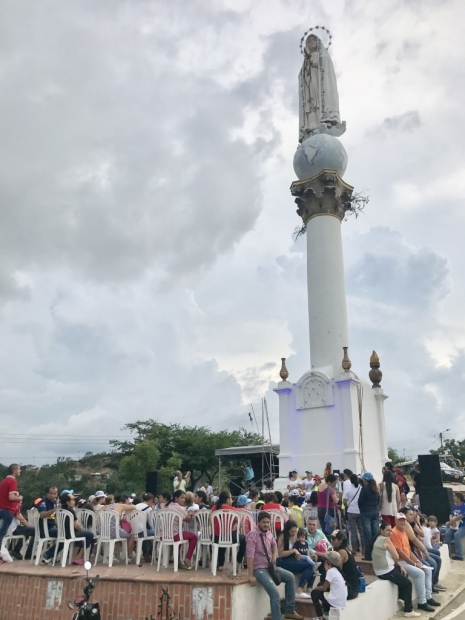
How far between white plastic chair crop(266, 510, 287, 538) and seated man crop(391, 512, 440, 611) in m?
1.89

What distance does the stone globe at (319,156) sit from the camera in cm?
2169

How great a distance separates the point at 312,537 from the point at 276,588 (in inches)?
77.5

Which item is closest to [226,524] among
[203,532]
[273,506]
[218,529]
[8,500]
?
[218,529]

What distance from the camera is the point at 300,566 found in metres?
7.42

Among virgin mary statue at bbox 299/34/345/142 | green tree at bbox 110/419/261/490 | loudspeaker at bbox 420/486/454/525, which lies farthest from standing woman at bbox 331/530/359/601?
green tree at bbox 110/419/261/490

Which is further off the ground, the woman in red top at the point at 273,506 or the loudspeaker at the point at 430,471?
the loudspeaker at the point at 430,471

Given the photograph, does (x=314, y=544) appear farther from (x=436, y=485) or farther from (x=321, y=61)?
(x=321, y=61)

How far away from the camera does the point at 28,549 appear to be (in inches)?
369

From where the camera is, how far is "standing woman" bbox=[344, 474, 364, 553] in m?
9.75

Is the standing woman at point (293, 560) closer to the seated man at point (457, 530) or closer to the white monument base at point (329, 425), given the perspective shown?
the seated man at point (457, 530)

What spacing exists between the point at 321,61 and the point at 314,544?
22.1 metres

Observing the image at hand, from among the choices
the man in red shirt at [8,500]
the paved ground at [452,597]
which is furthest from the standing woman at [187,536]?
the paved ground at [452,597]

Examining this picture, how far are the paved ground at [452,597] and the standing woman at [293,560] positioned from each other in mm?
1544

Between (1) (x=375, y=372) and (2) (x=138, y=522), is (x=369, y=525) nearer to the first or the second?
(2) (x=138, y=522)
